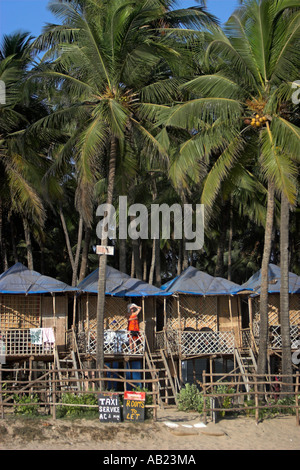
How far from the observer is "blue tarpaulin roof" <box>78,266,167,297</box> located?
23.1 metres

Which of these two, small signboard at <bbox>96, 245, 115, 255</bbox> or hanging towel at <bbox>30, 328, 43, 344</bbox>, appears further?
hanging towel at <bbox>30, 328, 43, 344</bbox>

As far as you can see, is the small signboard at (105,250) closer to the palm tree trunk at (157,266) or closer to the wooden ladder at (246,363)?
the wooden ladder at (246,363)

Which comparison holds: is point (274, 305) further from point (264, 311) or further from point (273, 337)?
point (264, 311)

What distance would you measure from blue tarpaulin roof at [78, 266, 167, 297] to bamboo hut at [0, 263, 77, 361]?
66 cm

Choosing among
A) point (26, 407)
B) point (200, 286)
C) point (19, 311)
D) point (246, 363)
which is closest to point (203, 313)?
point (200, 286)

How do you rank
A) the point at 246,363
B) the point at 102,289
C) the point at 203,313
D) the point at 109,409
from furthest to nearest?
the point at 246,363 → the point at 203,313 → the point at 102,289 → the point at 109,409

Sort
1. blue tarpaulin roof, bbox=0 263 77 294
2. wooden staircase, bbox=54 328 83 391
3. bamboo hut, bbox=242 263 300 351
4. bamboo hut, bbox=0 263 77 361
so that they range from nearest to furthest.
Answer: wooden staircase, bbox=54 328 83 391 → bamboo hut, bbox=0 263 77 361 → blue tarpaulin roof, bbox=0 263 77 294 → bamboo hut, bbox=242 263 300 351

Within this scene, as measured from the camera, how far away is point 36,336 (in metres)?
21.2

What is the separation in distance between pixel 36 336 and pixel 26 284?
209 centimetres

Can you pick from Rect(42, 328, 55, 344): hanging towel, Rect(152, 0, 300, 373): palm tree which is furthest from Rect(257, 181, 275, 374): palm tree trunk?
Rect(42, 328, 55, 344): hanging towel

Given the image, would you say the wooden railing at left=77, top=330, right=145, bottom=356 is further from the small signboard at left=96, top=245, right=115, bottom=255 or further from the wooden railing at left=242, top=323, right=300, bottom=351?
the wooden railing at left=242, top=323, right=300, bottom=351

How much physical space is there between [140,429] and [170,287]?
8.63 m

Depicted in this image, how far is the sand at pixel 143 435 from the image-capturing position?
15.6 m

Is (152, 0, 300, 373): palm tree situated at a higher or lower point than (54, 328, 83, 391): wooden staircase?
higher
